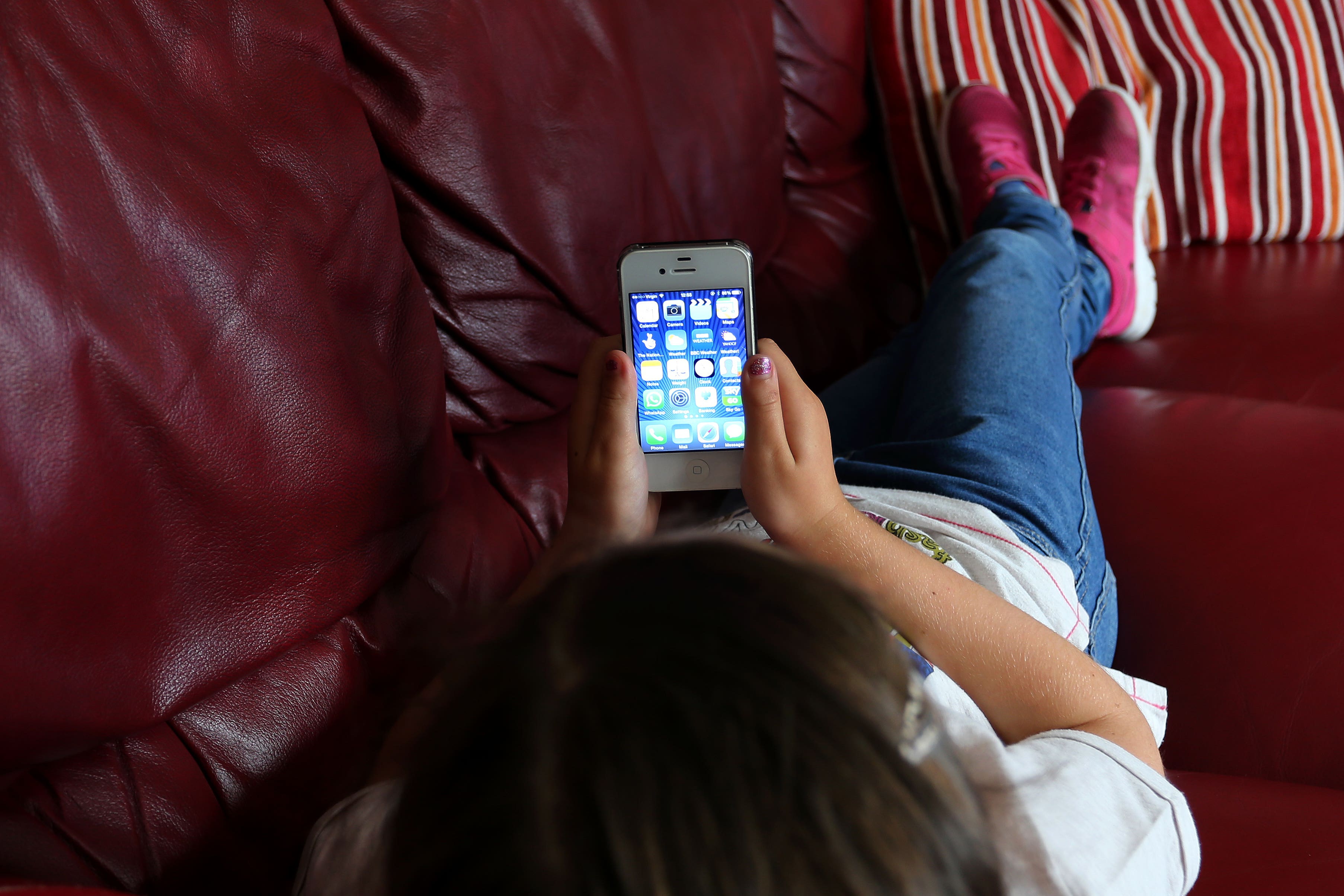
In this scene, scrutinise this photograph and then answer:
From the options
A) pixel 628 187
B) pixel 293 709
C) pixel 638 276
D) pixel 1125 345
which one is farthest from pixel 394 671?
pixel 1125 345

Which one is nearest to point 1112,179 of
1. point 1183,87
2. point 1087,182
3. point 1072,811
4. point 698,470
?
point 1087,182

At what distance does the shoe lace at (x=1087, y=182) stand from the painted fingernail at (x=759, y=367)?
0.88 metres

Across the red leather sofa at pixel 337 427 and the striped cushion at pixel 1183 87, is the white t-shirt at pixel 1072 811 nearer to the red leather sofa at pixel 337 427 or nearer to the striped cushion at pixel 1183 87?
the red leather sofa at pixel 337 427

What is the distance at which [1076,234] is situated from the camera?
1.22m

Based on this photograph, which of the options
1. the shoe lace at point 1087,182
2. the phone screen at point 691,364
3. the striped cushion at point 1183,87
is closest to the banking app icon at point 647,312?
the phone screen at point 691,364

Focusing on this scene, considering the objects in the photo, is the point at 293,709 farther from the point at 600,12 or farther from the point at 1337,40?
the point at 1337,40

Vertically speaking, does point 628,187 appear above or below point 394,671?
above

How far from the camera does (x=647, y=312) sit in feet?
2.18

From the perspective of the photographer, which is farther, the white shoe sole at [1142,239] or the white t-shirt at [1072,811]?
the white shoe sole at [1142,239]

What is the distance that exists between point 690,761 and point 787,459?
0.93 feet

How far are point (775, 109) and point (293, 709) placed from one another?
854 millimetres

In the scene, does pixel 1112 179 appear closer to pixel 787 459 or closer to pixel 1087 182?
pixel 1087 182

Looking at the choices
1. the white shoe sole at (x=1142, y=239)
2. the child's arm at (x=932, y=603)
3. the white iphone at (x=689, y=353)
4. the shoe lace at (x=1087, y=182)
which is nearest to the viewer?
the child's arm at (x=932, y=603)

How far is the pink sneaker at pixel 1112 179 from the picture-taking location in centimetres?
120
